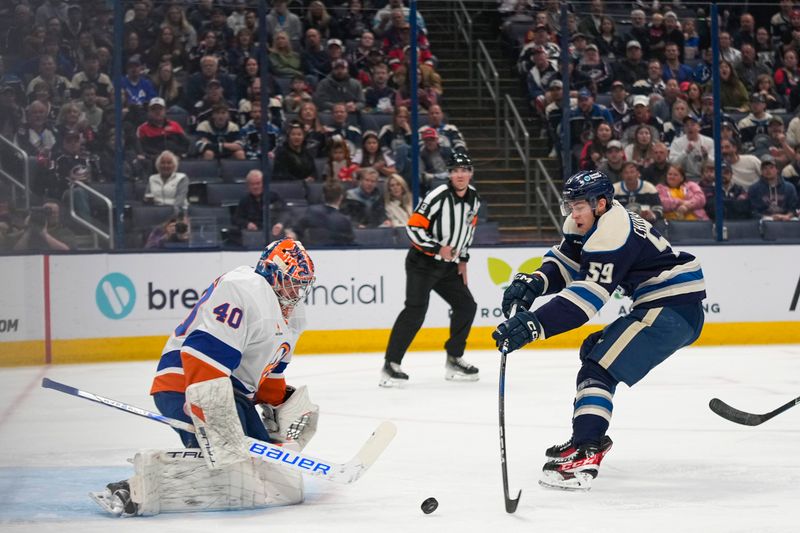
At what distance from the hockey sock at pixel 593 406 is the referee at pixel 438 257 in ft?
9.98

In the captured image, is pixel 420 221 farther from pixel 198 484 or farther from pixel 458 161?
pixel 198 484

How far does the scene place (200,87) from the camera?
945cm

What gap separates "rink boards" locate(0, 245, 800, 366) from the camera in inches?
324

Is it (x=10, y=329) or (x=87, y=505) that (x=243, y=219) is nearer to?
(x=10, y=329)

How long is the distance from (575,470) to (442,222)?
337cm

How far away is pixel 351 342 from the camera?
8.99 m

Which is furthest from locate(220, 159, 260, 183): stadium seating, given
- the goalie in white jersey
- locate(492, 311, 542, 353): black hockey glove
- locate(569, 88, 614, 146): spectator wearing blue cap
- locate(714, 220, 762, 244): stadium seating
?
locate(492, 311, 542, 353): black hockey glove

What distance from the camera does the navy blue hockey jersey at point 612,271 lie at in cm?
397

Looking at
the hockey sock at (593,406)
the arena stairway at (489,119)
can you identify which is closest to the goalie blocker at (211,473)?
the hockey sock at (593,406)

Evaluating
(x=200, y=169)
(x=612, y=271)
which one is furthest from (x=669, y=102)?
(x=612, y=271)

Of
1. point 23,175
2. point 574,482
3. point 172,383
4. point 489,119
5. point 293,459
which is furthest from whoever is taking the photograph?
point 489,119

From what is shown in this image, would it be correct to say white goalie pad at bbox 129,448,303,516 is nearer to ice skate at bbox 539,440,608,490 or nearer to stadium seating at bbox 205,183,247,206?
ice skate at bbox 539,440,608,490

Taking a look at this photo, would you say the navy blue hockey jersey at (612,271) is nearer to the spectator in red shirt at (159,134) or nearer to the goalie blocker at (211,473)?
the goalie blocker at (211,473)

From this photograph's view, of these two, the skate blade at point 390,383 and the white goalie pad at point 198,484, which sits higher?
the white goalie pad at point 198,484
